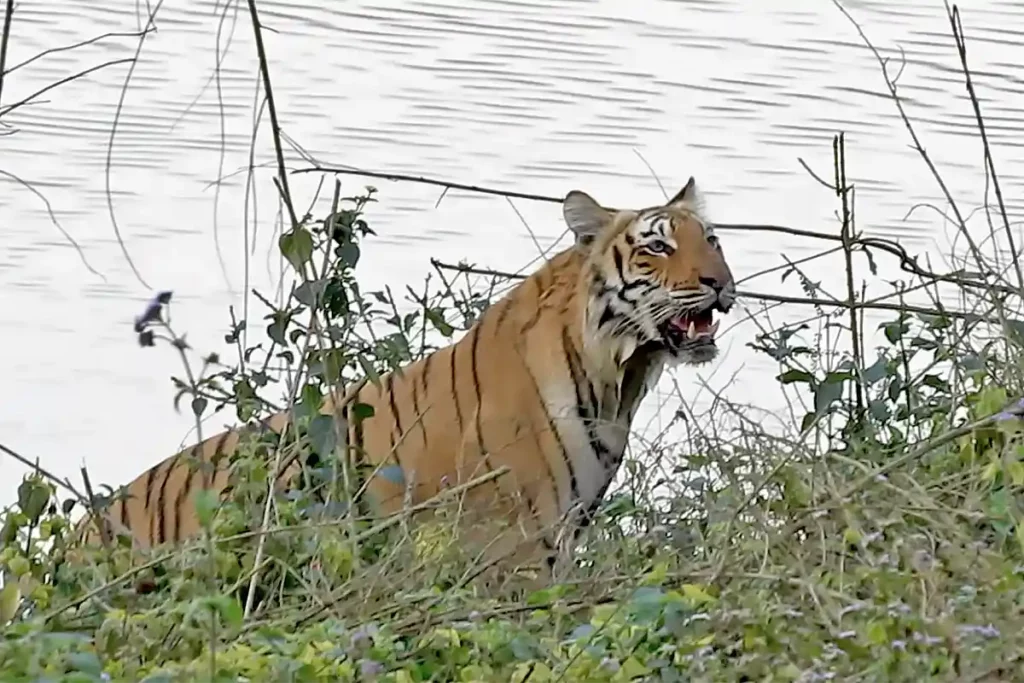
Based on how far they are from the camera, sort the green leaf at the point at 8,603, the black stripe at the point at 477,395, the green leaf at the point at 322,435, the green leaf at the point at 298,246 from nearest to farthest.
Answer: the green leaf at the point at 8,603, the green leaf at the point at 298,246, the green leaf at the point at 322,435, the black stripe at the point at 477,395

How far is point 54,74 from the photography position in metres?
5.65

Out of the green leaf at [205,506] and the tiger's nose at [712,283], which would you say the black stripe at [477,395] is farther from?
the green leaf at [205,506]

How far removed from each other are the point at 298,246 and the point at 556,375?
4.19 feet

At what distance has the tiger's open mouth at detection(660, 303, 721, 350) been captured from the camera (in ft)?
12.2

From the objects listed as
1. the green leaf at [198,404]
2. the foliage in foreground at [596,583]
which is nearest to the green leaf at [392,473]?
the foliage in foreground at [596,583]

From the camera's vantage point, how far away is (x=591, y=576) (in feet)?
7.61

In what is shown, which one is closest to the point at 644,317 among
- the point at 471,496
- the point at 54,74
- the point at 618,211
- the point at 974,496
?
the point at 618,211

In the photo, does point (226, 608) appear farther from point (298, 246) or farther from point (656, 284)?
point (656, 284)

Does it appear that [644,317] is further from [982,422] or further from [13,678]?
[13,678]

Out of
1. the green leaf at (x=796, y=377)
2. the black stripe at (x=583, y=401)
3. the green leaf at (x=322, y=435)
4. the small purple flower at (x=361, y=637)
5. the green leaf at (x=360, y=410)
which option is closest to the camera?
the small purple flower at (x=361, y=637)

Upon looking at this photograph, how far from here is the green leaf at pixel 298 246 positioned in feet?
8.41

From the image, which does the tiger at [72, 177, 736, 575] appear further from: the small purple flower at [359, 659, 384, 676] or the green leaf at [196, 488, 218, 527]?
the green leaf at [196, 488, 218, 527]

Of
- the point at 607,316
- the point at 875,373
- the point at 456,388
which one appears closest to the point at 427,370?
the point at 456,388

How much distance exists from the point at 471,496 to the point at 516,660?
153 centimetres
